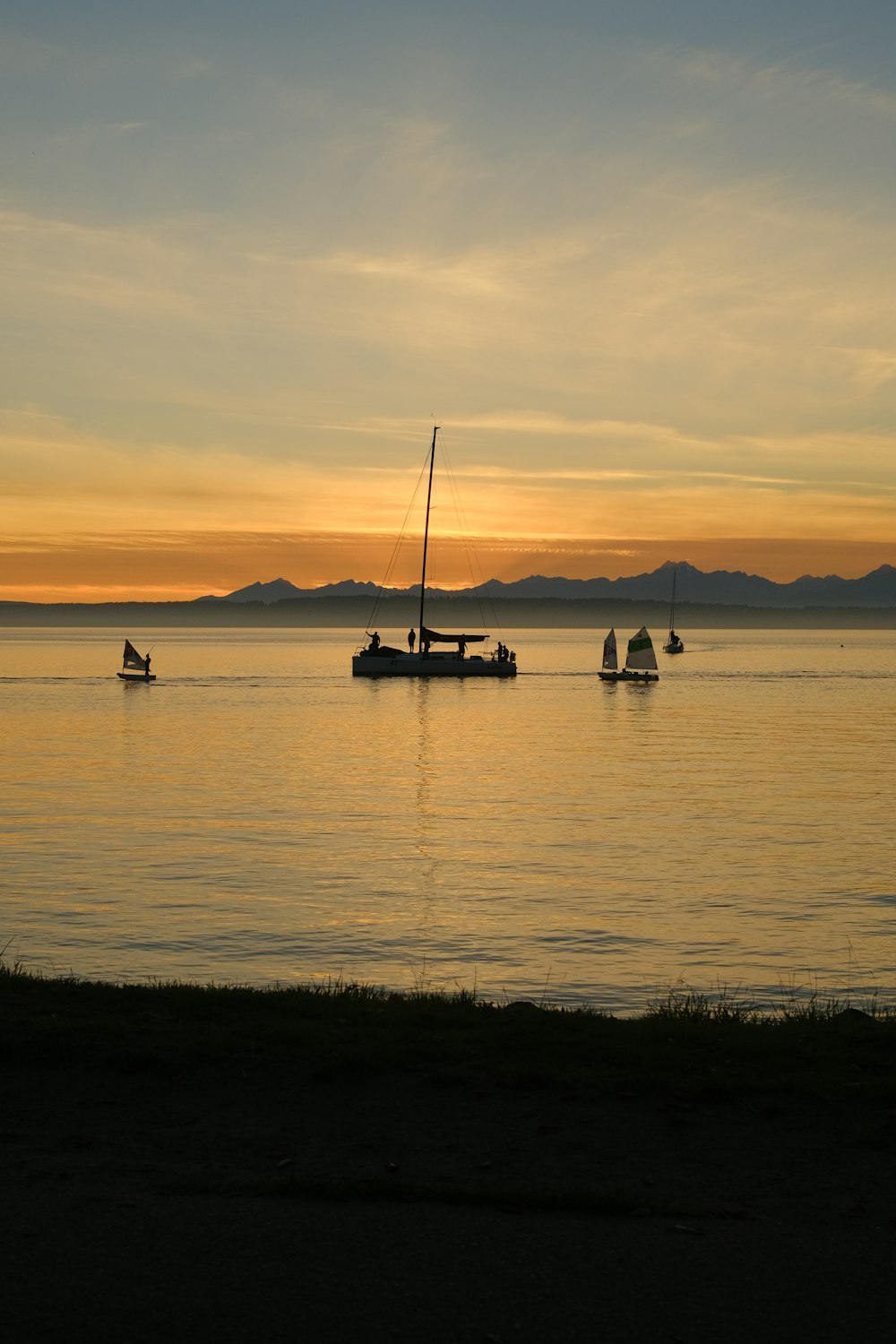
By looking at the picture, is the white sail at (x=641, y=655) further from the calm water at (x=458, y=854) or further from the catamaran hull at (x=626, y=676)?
the calm water at (x=458, y=854)

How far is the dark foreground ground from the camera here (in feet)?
25.1

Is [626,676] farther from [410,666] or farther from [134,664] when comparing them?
[134,664]

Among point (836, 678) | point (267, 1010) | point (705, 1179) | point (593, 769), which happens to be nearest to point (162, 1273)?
point (705, 1179)

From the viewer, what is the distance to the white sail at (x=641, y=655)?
5128 inches

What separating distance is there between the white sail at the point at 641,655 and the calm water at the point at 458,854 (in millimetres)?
48880

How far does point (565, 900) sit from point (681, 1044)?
1423 cm

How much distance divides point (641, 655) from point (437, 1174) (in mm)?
124689

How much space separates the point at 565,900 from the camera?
1067 inches

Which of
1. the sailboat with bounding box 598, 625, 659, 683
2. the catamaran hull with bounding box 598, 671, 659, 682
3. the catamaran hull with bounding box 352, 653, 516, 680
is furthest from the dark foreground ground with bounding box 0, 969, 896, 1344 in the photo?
the catamaran hull with bounding box 598, 671, 659, 682

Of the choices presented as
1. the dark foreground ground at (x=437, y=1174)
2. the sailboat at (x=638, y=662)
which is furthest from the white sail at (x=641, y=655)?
the dark foreground ground at (x=437, y=1174)

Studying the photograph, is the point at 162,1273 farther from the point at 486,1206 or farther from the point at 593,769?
the point at 593,769

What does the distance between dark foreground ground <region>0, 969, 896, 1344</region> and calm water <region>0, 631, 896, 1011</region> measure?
6246 millimetres

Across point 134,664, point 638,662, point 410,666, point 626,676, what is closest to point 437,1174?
point 134,664

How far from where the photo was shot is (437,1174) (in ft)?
31.9
